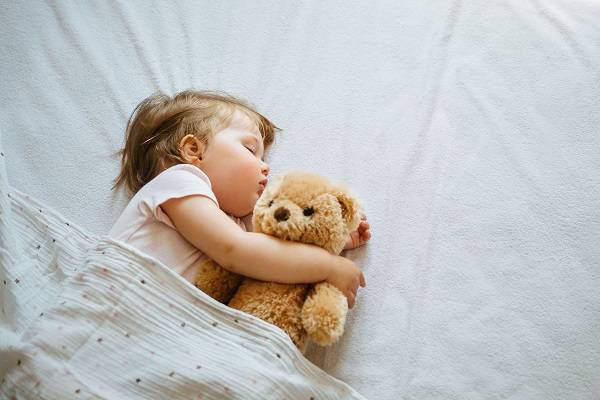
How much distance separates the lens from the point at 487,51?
3.99 ft

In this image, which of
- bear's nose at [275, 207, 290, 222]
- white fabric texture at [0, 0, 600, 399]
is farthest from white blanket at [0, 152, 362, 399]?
bear's nose at [275, 207, 290, 222]

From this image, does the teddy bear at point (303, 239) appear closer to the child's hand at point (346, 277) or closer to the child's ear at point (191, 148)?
the child's hand at point (346, 277)

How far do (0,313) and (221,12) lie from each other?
0.84 m

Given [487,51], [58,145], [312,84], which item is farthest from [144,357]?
[487,51]

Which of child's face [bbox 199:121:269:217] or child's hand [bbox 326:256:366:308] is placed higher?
child's face [bbox 199:121:269:217]

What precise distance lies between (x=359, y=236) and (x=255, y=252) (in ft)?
0.71

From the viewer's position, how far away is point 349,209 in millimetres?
889

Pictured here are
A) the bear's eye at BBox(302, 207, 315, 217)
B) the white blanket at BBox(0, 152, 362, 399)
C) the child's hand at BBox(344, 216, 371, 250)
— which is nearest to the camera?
the white blanket at BBox(0, 152, 362, 399)

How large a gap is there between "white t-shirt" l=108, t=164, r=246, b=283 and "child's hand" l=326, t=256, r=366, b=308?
227mm

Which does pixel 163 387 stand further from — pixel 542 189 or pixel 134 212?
pixel 542 189

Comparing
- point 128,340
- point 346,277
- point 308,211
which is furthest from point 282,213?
point 128,340

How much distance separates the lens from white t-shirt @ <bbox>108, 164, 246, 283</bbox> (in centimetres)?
94

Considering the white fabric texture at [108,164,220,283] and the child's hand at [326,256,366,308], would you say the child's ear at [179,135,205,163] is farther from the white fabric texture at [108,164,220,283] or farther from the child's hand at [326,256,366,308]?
the child's hand at [326,256,366,308]

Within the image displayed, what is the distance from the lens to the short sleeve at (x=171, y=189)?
3.07 feet
